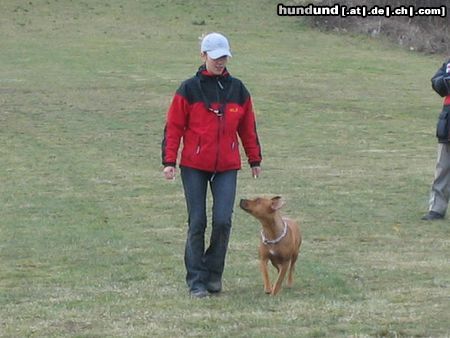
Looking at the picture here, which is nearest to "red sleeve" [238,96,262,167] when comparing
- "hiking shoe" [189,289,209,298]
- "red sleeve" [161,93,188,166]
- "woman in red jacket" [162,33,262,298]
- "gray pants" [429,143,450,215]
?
"woman in red jacket" [162,33,262,298]

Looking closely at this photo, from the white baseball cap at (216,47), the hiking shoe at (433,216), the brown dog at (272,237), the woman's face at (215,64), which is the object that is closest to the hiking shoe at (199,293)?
the brown dog at (272,237)

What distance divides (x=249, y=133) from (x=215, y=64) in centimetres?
65

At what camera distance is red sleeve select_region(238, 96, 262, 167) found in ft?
27.2

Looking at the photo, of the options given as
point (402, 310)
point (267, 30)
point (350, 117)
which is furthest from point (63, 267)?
point (267, 30)

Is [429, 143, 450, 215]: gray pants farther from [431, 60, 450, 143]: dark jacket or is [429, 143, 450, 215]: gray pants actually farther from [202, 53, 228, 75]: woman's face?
[202, 53, 228, 75]: woman's face

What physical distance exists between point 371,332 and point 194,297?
73.7 inches

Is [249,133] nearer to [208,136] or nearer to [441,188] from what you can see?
[208,136]

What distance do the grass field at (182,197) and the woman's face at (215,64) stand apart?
1639 millimetres

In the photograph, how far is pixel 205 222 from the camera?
8.35 metres

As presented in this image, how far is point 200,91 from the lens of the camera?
808 cm

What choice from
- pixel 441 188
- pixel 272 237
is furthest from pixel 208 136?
pixel 441 188

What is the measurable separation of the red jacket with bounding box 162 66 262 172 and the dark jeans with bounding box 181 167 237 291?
4.2 inches

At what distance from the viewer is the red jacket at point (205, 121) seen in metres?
8.07

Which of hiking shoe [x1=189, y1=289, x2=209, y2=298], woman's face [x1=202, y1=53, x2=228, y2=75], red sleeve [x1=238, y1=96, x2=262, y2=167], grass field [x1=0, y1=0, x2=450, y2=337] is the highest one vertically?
woman's face [x1=202, y1=53, x2=228, y2=75]
